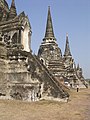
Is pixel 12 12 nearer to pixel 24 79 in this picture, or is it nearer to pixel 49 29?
pixel 24 79

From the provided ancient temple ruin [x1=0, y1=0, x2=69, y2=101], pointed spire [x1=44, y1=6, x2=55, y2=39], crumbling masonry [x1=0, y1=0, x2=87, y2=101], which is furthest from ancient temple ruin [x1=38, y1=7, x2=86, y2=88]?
ancient temple ruin [x1=0, y1=0, x2=69, y2=101]

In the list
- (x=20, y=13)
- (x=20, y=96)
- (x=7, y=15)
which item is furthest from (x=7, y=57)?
(x=7, y=15)

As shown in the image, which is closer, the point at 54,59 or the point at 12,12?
the point at 12,12

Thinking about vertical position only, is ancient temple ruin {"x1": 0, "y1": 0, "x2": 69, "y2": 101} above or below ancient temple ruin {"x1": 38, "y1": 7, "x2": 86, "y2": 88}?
below

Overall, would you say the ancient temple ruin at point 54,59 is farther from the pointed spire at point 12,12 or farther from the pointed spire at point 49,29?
the pointed spire at point 12,12

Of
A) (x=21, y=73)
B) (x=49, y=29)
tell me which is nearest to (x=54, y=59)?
(x=49, y=29)

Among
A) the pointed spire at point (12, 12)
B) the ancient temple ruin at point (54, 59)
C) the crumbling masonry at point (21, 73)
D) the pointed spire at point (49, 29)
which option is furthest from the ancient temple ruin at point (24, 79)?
the pointed spire at point (49, 29)

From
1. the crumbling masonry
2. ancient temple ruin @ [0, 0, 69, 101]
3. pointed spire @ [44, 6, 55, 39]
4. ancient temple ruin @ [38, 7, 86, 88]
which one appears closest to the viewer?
ancient temple ruin @ [0, 0, 69, 101]

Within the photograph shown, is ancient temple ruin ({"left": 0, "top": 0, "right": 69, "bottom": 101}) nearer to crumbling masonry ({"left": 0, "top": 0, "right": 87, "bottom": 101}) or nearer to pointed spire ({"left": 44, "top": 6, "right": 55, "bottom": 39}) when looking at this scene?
crumbling masonry ({"left": 0, "top": 0, "right": 87, "bottom": 101})

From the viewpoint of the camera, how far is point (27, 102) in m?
14.0

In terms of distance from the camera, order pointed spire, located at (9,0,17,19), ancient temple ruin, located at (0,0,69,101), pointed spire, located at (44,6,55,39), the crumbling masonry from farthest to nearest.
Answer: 1. pointed spire, located at (44,6,55,39)
2. pointed spire, located at (9,0,17,19)
3. the crumbling masonry
4. ancient temple ruin, located at (0,0,69,101)

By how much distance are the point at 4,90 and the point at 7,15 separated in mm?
13789

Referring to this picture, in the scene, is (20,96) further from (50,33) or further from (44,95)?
(50,33)

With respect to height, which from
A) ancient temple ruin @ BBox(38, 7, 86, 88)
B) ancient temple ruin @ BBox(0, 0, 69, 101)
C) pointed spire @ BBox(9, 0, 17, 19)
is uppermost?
pointed spire @ BBox(9, 0, 17, 19)
